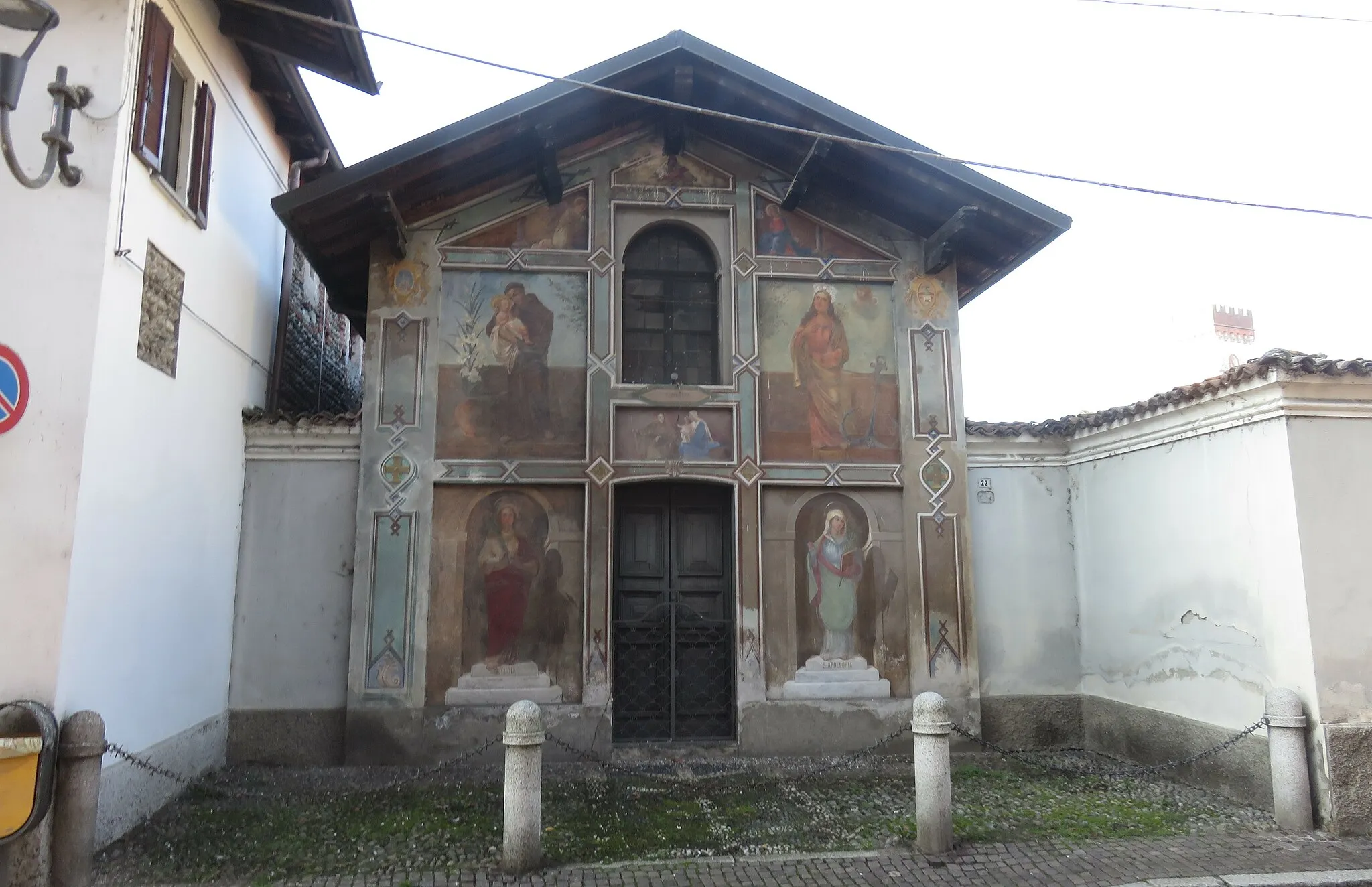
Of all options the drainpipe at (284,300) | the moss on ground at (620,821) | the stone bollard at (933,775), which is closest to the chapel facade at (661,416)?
the drainpipe at (284,300)

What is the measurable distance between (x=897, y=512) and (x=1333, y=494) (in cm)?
375

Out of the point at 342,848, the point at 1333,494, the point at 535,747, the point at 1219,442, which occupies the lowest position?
the point at 342,848

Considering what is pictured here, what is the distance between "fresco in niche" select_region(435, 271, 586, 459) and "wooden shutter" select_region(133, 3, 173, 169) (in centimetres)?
298

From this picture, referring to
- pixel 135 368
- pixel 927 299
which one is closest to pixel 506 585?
pixel 135 368

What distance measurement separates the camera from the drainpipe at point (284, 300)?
9633 millimetres

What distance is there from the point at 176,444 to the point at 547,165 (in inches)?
171

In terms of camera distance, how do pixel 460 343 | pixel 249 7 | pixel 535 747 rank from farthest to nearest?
pixel 460 343 → pixel 249 7 → pixel 535 747

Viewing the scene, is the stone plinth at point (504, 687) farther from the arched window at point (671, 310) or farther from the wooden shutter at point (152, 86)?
the wooden shutter at point (152, 86)

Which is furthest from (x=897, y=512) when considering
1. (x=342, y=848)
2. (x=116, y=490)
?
(x=116, y=490)

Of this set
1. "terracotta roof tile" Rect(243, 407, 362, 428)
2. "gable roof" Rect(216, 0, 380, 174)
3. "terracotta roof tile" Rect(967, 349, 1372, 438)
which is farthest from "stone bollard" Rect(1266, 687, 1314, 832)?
"gable roof" Rect(216, 0, 380, 174)

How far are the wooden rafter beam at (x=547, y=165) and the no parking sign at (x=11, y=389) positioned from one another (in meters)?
4.87

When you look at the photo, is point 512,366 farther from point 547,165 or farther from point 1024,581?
point 1024,581

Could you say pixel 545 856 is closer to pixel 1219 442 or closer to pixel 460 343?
pixel 460 343

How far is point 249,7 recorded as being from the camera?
26.3ft
